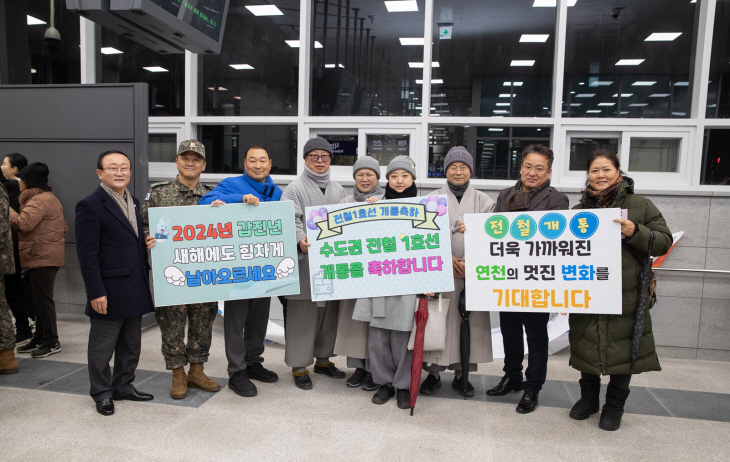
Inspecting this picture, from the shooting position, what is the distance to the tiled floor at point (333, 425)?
2.91 meters

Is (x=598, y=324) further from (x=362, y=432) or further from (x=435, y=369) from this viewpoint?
(x=362, y=432)

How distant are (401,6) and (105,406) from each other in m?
4.96

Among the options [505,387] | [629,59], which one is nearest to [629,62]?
[629,59]

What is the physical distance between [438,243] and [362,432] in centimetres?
132

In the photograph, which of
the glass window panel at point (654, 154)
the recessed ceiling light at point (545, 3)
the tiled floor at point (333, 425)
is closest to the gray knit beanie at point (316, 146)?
the tiled floor at point (333, 425)

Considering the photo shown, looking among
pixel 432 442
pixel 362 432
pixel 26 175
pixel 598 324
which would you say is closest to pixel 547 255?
pixel 598 324

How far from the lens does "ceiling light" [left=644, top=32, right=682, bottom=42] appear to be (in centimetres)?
532

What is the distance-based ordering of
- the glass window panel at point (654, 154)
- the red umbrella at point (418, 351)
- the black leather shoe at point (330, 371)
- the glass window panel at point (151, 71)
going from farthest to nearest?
A: the glass window panel at point (151, 71), the glass window panel at point (654, 154), the black leather shoe at point (330, 371), the red umbrella at point (418, 351)

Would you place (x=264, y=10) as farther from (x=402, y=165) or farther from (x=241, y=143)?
(x=402, y=165)

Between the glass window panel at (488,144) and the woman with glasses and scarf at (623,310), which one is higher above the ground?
the glass window panel at (488,144)

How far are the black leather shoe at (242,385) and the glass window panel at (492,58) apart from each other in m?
3.56

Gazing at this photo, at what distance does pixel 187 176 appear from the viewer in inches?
144

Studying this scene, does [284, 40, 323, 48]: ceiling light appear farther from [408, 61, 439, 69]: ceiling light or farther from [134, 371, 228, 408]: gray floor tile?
[134, 371, 228, 408]: gray floor tile

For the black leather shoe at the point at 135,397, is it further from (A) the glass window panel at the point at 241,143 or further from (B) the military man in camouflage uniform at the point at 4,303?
(A) the glass window panel at the point at 241,143
